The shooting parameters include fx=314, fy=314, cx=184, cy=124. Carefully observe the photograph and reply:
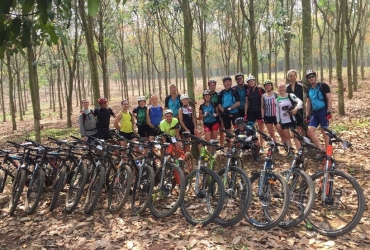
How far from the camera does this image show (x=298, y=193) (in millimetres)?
4523

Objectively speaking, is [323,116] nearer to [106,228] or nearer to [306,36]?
[306,36]

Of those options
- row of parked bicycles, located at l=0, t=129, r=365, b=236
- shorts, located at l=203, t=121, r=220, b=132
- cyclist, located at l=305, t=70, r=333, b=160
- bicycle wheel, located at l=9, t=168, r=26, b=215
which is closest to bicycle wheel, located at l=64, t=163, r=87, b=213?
row of parked bicycles, located at l=0, t=129, r=365, b=236

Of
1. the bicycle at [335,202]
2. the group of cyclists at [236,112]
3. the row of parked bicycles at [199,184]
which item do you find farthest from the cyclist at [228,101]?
the bicycle at [335,202]

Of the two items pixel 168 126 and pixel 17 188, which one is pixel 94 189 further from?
pixel 168 126

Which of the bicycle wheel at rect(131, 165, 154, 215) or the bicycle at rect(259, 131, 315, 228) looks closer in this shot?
the bicycle at rect(259, 131, 315, 228)

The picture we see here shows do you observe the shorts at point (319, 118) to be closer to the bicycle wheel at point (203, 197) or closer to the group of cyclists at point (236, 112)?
the group of cyclists at point (236, 112)

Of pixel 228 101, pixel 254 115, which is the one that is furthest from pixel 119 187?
pixel 254 115

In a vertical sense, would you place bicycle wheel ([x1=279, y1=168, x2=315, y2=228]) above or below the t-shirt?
below

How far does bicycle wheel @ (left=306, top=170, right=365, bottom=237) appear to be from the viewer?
404 cm

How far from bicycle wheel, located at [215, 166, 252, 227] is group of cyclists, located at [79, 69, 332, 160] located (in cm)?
211

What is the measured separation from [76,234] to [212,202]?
211cm

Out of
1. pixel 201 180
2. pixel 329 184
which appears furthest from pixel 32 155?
pixel 329 184

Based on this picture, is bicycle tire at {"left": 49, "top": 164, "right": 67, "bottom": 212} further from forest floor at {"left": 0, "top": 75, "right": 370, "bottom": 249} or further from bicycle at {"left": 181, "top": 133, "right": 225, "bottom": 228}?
bicycle at {"left": 181, "top": 133, "right": 225, "bottom": 228}

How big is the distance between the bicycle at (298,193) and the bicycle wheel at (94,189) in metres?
2.96
